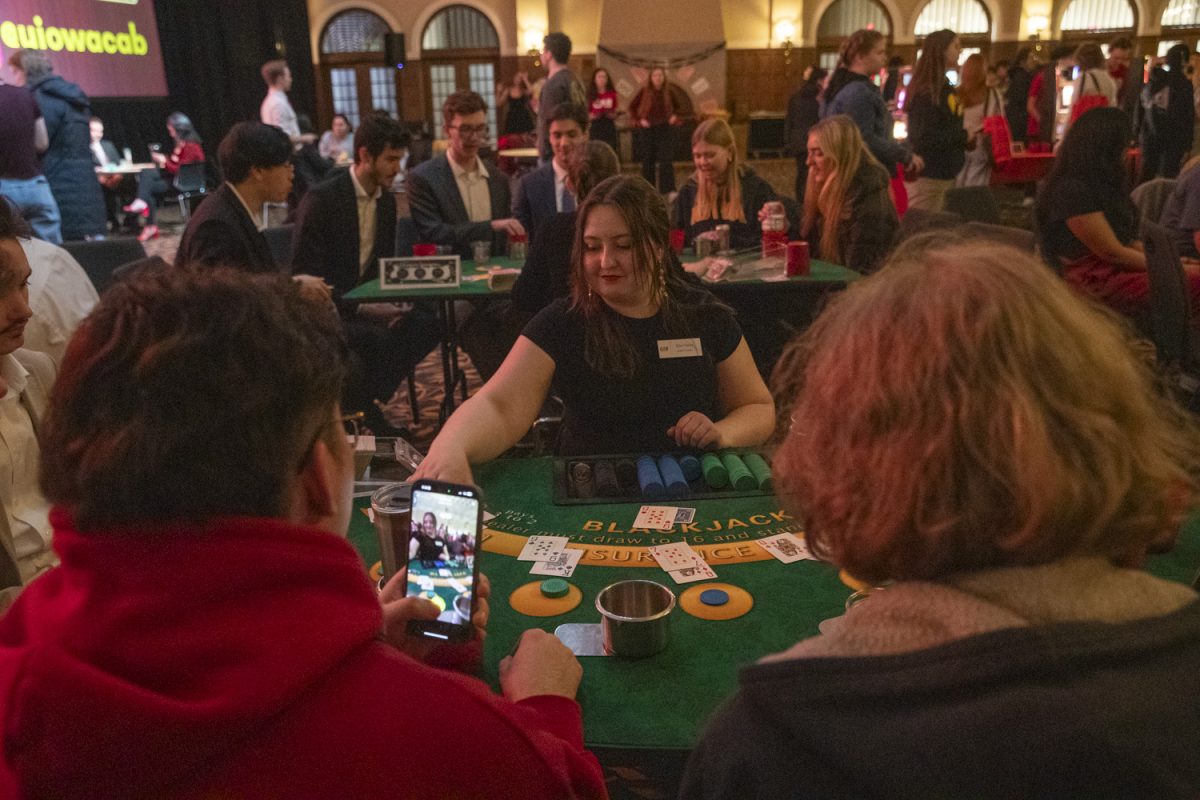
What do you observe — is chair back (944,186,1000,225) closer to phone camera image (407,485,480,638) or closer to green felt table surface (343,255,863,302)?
green felt table surface (343,255,863,302)

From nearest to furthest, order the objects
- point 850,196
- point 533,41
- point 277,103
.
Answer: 1. point 850,196
2. point 277,103
3. point 533,41

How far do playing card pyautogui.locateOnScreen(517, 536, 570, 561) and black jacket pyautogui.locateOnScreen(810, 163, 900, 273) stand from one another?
10.6 feet

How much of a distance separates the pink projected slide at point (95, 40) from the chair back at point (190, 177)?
1436 mm

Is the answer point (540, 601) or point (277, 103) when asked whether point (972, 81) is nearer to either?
point (277, 103)

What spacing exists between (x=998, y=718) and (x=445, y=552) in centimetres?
80

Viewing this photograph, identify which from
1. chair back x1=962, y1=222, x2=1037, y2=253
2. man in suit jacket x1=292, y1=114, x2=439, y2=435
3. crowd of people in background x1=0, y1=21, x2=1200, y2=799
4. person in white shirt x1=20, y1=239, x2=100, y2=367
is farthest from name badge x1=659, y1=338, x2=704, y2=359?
man in suit jacket x1=292, y1=114, x2=439, y2=435

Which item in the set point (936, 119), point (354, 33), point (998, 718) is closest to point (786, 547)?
point (998, 718)

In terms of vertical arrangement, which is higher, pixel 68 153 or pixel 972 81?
pixel 972 81

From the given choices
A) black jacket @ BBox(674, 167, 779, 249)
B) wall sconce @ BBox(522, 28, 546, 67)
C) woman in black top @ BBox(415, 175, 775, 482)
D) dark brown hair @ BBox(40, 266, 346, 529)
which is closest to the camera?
dark brown hair @ BBox(40, 266, 346, 529)

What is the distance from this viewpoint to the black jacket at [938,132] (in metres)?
6.03

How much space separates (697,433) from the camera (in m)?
2.14

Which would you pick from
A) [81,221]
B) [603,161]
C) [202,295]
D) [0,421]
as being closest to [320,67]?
[81,221]

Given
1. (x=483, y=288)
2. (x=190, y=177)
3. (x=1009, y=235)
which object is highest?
(x=190, y=177)

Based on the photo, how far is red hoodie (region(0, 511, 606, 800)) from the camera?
708 millimetres
